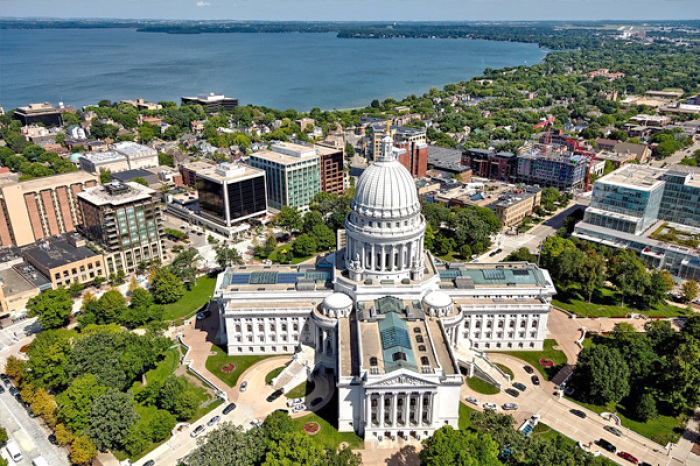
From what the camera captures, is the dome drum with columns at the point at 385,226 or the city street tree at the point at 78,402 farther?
the dome drum with columns at the point at 385,226

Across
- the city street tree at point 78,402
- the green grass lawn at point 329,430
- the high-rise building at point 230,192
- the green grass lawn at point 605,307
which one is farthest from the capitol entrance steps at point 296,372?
the high-rise building at point 230,192

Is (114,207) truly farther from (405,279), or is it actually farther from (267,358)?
(405,279)

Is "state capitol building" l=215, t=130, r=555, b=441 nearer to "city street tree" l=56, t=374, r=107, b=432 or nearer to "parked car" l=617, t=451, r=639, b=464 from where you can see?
"parked car" l=617, t=451, r=639, b=464

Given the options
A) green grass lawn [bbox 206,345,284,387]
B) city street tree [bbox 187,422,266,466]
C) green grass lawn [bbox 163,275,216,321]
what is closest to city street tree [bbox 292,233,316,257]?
green grass lawn [bbox 163,275,216,321]

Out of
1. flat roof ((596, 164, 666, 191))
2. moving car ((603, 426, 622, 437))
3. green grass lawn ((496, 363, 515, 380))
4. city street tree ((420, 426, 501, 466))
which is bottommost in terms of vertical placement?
green grass lawn ((496, 363, 515, 380))

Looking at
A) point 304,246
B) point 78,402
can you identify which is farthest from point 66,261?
point 304,246

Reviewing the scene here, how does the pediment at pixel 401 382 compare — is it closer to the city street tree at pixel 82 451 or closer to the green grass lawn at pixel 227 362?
the green grass lawn at pixel 227 362

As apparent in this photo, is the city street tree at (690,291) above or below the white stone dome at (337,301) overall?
below
